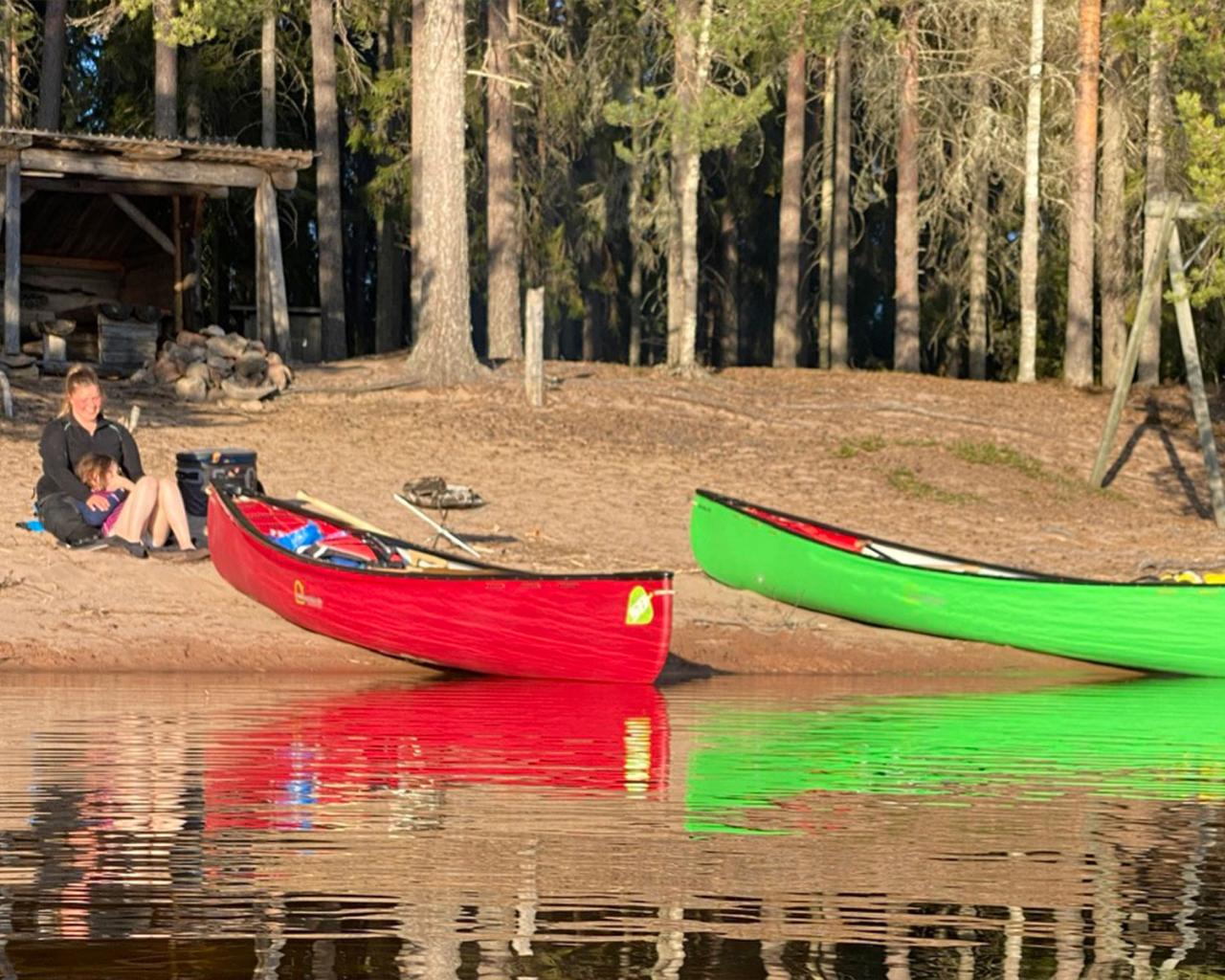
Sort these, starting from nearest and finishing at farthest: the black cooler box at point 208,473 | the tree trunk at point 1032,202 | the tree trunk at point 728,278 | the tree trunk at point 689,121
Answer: the black cooler box at point 208,473 < the tree trunk at point 689,121 < the tree trunk at point 1032,202 < the tree trunk at point 728,278

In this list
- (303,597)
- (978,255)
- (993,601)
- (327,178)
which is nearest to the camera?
(303,597)

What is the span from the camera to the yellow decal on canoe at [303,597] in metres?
14.1

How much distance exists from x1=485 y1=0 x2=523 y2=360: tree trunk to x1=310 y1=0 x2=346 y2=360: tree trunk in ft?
10.2

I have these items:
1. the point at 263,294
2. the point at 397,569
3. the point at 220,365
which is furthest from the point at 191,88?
the point at 397,569

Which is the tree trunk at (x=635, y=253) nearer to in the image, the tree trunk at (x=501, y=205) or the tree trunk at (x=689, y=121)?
the tree trunk at (x=501, y=205)

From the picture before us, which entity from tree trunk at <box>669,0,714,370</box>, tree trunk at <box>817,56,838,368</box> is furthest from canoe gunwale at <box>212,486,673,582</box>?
tree trunk at <box>817,56,838,368</box>

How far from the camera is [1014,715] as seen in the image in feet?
42.5

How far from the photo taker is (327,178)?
114ft

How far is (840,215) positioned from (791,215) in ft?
2.72

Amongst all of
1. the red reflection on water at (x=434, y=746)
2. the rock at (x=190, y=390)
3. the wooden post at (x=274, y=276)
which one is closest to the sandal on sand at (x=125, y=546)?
the red reflection on water at (x=434, y=746)

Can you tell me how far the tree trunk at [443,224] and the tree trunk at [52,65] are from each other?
1147cm

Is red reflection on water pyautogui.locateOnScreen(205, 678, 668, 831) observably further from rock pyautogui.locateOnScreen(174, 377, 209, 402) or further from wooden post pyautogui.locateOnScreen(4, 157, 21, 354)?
wooden post pyautogui.locateOnScreen(4, 157, 21, 354)

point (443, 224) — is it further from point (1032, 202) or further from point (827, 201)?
point (827, 201)

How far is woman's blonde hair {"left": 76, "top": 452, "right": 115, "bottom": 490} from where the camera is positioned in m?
15.1
